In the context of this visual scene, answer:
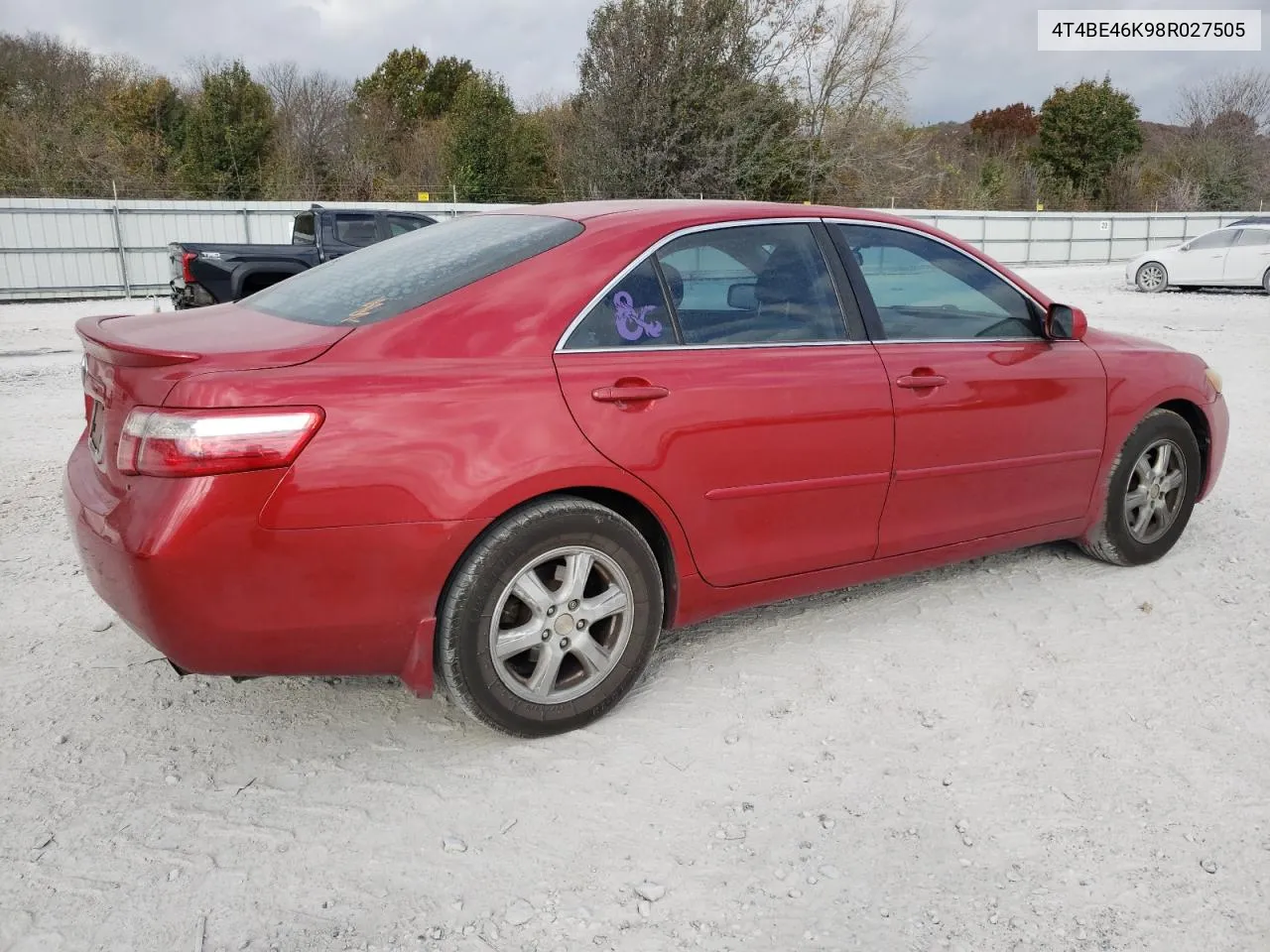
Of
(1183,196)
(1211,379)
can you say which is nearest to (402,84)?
(1183,196)

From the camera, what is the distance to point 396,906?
2324 millimetres

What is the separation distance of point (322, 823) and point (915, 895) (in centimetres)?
146

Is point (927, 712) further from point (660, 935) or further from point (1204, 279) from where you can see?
point (1204, 279)

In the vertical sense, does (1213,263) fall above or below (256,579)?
above

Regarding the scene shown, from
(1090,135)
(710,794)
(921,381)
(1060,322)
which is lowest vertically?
(710,794)

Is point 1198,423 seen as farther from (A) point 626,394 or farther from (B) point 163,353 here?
(B) point 163,353

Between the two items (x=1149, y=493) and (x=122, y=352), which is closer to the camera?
(x=122, y=352)

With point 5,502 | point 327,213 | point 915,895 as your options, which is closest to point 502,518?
point 915,895

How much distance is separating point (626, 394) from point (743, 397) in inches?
16.4

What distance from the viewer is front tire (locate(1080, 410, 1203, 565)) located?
4.36 metres

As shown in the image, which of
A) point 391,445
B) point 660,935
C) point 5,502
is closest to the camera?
point 660,935

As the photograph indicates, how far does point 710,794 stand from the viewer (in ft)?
9.08

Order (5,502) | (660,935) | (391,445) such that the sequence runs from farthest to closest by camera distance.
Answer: (5,502), (391,445), (660,935)

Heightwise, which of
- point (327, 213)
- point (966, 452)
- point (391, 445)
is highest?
point (327, 213)
